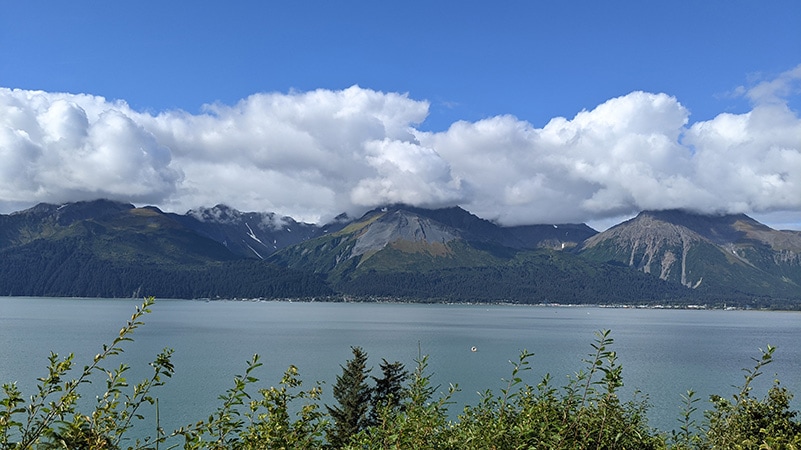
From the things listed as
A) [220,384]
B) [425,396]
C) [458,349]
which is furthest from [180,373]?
[425,396]

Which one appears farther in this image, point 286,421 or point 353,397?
point 353,397

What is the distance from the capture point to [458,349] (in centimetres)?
14475

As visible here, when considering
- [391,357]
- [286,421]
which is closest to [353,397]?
[286,421]

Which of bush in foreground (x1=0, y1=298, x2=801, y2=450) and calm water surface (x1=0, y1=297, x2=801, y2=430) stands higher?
bush in foreground (x1=0, y1=298, x2=801, y2=450)

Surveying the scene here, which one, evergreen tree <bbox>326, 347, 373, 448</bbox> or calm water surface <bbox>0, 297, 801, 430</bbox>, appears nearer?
evergreen tree <bbox>326, 347, 373, 448</bbox>

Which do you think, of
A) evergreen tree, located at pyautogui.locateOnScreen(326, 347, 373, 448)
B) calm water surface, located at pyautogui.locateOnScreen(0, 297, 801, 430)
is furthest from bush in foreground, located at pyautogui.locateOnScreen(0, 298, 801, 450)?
calm water surface, located at pyautogui.locateOnScreen(0, 297, 801, 430)

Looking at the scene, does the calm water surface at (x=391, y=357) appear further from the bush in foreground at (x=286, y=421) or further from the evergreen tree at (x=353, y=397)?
the bush in foreground at (x=286, y=421)

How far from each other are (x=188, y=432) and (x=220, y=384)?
87.1 metres

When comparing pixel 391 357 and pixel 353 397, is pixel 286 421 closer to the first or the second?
pixel 353 397

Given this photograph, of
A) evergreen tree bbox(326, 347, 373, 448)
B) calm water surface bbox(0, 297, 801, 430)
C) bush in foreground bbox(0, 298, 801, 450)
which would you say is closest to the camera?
bush in foreground bbox(0, 298, 801, 450)

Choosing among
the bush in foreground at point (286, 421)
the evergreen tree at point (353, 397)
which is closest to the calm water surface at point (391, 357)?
the evergreen tree at point (353, 397)

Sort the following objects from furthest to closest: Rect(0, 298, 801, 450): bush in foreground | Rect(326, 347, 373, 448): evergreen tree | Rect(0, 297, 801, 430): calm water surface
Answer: Rect(0, 297, 801, 430): calm water surface, Rect(326, 347, 373, 448): evergreen tree, Rect(0, 298, 801, 450): bush in foreground

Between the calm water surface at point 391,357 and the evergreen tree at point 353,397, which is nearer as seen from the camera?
the evergreen tree at point 353,397

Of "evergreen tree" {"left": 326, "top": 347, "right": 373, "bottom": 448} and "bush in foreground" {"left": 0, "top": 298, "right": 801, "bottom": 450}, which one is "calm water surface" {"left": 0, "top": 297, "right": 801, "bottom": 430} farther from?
"bush in foreground" {"left": 0, "top": 298, "right": 801, "bottom": 450}
